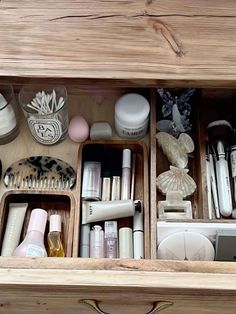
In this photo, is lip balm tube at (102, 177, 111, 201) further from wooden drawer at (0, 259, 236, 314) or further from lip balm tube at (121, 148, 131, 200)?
wooden drawer at (0, 259, 236, 314)

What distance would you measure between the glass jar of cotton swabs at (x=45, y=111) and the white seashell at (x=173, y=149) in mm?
159

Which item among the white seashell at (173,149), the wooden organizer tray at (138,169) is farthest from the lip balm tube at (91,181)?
→ the white seashell at (173,149)

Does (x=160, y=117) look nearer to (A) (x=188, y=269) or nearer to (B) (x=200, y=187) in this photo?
(B) (x=200, y=187)

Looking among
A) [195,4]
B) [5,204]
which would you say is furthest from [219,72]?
[5,204]

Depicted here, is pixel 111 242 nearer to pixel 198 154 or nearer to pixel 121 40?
pixel 198 154

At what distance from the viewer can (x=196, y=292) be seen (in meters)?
0.63

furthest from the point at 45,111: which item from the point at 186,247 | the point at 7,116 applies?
the point at 186,247

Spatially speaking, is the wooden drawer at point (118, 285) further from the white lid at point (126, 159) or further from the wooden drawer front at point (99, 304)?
the white lid at point (126, 159)

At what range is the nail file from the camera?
747mm

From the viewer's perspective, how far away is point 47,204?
0.85 metres

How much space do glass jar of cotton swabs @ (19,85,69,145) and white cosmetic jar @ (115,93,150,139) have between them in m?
0.09

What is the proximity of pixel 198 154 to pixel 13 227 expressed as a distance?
1.01 ft

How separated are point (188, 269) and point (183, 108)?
0.35 meters

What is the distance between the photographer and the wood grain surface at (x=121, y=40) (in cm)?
71
